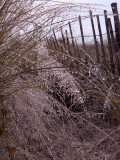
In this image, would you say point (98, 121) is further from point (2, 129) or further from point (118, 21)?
point (2, 129)

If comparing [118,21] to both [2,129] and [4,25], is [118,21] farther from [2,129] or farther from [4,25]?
[2,129]

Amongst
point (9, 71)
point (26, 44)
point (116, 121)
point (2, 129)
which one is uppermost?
point (26, 44)

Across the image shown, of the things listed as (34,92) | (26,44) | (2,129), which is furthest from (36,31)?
(2,129)

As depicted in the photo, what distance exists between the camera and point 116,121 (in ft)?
6.14

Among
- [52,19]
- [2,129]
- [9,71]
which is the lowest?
[2,129]

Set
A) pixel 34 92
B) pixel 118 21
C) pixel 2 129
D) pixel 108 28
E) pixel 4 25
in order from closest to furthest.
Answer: pixel 2 129 < pixel 4 25 < pixel 34 92 < pixel 118 21 < pixel 108 28

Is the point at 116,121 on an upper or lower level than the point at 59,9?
lower

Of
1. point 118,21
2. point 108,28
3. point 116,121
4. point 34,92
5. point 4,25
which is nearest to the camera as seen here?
point 4,25

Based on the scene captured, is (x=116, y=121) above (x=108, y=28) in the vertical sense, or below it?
below

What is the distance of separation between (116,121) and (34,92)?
3.59 ft

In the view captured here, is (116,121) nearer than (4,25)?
No

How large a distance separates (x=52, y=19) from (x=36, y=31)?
0.32 ft

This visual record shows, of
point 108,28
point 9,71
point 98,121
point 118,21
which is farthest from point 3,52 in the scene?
point 108,28

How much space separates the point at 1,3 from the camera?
963mm
